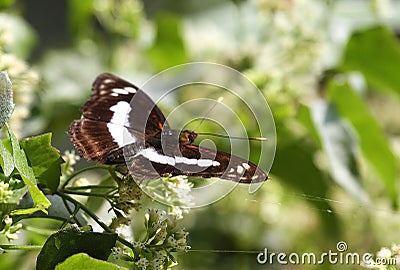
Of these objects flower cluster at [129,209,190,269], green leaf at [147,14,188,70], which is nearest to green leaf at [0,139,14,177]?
flower cluster at [129,209,190,269]

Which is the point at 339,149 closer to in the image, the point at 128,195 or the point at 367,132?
the point at 367,132

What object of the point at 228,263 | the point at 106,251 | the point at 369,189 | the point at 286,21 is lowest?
the point at 106,251

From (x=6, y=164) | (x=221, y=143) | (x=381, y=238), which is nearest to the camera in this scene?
(x=6, y=164)

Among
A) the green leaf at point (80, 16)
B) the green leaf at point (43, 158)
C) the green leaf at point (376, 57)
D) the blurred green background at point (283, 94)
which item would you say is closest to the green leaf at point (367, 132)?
the blurred green background at point (283, 94)

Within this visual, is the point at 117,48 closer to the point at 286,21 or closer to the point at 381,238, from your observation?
the point at 286,21

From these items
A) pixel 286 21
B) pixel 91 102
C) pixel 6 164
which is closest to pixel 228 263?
pixel 286 21

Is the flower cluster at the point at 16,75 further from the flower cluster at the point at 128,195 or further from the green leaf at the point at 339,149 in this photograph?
the green leaf at the point at 339,149

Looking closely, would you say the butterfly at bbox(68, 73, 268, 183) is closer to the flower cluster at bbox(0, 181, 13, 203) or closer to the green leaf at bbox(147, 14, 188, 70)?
the flower cluster at bbox(0, 181, 13, 203)
